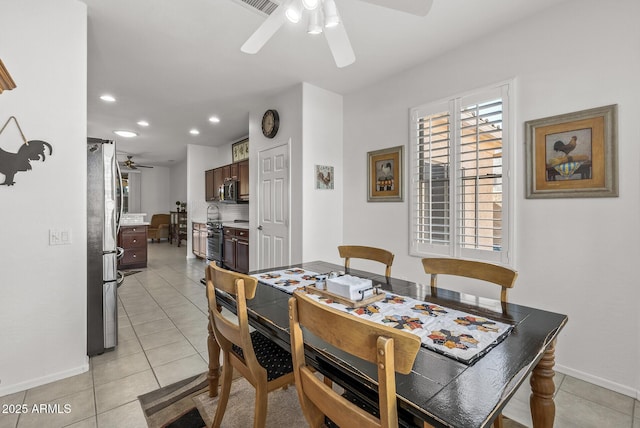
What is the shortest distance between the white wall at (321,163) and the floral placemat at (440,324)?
2063 millimetres

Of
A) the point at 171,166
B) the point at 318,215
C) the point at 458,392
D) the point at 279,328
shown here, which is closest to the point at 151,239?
the point at 171,166

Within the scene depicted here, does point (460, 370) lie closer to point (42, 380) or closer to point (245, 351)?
point (245, 351)

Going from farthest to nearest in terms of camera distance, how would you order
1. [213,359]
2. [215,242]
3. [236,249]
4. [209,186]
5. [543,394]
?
[209,186], [215,242], [236,249], [213,359], [543,394]

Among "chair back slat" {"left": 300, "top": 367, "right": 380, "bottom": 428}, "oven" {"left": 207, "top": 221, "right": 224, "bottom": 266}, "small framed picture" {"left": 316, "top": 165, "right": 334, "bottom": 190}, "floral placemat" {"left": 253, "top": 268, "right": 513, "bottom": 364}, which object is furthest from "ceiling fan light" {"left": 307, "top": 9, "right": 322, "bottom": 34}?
"oven" {"left": 207, "top": 221, "right": 224, "bottom": 266}

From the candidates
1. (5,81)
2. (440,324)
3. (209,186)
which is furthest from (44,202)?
(209,186)

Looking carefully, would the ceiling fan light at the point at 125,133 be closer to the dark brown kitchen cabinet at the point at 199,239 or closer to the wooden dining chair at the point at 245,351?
the dark brown kitchen cabinet at the point at 199,239

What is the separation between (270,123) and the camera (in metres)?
4.04

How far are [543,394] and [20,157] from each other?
10.4ft

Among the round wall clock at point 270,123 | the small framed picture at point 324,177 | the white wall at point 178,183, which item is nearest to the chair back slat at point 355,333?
the small framed picture at point 324,177

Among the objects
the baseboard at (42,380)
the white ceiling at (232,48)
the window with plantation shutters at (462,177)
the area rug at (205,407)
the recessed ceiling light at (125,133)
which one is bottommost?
the area rug at (205,407)

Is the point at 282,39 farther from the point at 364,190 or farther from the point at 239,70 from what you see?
the point at 364,190

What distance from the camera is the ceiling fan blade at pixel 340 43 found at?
166 centimetres

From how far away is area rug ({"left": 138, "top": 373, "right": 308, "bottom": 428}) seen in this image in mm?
1695

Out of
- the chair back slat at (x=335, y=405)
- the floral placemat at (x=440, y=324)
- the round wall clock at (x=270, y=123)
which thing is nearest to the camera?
the chair back slat at (x=335, y=405)
